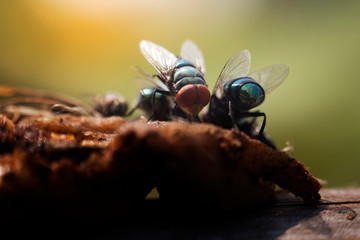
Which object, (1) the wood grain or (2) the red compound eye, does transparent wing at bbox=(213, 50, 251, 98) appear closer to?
(2) the red compound eye

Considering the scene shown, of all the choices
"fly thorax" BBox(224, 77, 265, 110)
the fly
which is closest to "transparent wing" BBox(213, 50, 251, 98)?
the fly

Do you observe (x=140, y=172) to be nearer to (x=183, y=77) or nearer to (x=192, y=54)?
(x=183, y=77)

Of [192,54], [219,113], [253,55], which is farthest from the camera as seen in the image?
[253,55]

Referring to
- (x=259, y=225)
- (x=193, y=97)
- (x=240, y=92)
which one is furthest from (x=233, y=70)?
(x=259, y=225)

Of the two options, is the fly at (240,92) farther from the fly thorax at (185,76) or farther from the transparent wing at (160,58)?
the transparent wing at (160,58)

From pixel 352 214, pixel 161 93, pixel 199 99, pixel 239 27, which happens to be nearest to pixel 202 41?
pixel 239 27
